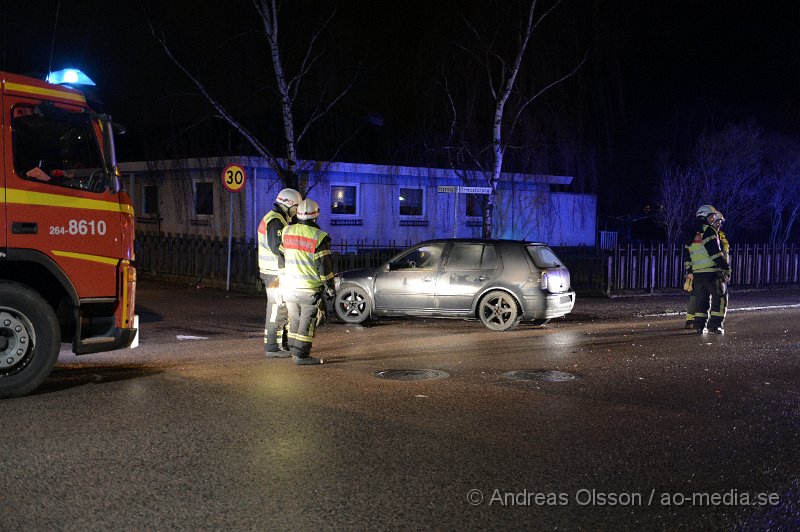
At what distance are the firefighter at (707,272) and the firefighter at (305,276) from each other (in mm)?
6418

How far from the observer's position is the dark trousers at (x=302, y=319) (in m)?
9.20

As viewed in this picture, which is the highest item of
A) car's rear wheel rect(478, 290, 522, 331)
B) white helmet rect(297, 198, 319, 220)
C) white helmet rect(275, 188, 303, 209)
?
white helmet rect(275, 188, 303, 209)

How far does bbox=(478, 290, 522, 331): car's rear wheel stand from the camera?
12820mm

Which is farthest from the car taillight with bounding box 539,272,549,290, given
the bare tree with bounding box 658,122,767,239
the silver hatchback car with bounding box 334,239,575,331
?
the bare tree with bounding box 658,122,767,239

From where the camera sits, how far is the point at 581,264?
19.5 metres

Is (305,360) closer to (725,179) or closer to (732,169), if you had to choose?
(725,179)

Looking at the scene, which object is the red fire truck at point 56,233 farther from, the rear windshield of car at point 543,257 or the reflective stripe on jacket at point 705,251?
the reflective stripe on jacket at point 705,251

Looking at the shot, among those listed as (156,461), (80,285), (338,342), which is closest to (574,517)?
(156,461)

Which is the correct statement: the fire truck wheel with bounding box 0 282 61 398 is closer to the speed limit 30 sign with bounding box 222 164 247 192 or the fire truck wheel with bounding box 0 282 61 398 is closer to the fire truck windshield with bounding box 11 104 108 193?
the fire truck windshield with bounding box 11 104 108 193

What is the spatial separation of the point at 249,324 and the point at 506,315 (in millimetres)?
4312

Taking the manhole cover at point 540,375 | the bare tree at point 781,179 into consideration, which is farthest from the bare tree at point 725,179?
the manhole cover at point 540,375

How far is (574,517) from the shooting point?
451 cm

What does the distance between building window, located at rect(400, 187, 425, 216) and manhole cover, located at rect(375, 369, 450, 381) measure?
19.1m

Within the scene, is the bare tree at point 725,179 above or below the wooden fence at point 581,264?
above
